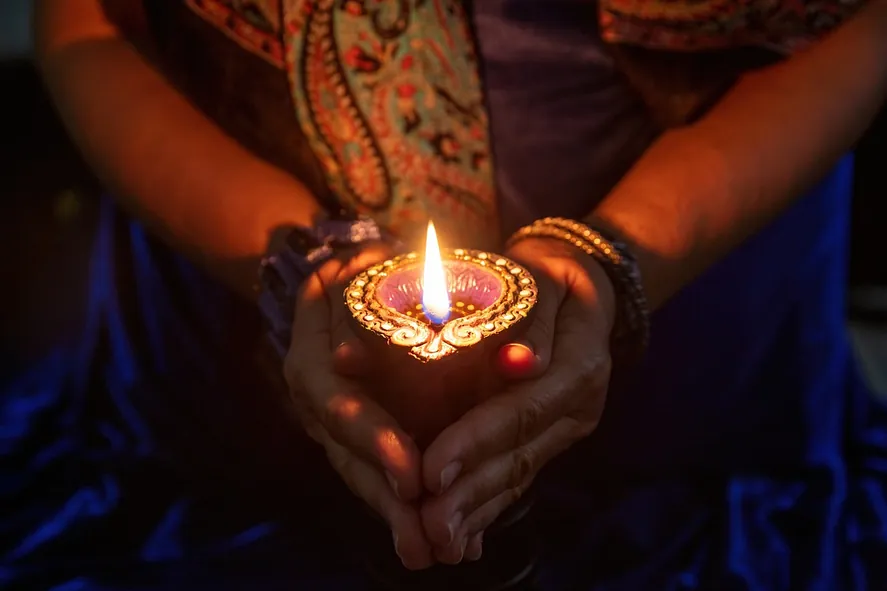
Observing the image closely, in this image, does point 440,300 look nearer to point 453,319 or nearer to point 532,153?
point 453,319

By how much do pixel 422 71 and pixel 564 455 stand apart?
0.42 meters

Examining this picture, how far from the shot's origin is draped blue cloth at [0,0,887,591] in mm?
786

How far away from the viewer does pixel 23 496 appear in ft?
2.88

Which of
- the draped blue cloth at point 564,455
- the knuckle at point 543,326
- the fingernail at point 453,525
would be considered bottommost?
the draped blue cloth at point 564,455

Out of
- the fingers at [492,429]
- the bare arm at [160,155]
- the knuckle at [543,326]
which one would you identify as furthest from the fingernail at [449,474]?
the bare arm at [160,155]

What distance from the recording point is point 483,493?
0.52 m

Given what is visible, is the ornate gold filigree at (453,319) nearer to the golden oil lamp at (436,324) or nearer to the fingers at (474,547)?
the golden oil lamp at (436,324)

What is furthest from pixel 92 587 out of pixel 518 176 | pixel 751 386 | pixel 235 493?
pixel 751 386

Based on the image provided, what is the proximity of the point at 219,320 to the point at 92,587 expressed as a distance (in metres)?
0.30

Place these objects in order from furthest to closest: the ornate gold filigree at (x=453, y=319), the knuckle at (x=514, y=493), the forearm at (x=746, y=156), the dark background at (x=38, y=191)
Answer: the dark background at (x=38, y=191) → the forearm at (x=746, y=156) → the knuckle at (x=514, y=493) → the ornate gold filigree at (x=453, y=319)

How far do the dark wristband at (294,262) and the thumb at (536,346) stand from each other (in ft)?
0.59

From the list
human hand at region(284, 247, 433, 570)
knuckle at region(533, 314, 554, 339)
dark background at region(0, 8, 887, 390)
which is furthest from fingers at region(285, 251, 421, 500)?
dark background at region(0, 8, 887, 390)

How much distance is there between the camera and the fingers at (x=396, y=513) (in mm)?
517

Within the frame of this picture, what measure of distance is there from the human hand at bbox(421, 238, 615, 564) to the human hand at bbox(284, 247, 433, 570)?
14 mm
